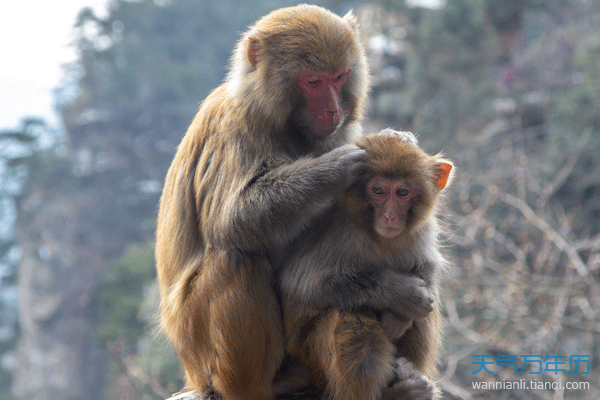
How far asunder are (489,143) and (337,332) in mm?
15536

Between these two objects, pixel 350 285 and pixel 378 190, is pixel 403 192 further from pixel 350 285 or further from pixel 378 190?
pixel 350 285

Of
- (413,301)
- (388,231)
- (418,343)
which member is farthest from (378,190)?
(418,343)

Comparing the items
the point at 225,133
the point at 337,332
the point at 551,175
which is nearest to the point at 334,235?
the point at 337,332

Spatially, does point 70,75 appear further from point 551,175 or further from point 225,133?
point 225,133

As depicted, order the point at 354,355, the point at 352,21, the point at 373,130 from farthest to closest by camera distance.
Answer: the point at 373,130, the point at 352,21, the point at 354,355

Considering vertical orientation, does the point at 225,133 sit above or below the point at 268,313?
above

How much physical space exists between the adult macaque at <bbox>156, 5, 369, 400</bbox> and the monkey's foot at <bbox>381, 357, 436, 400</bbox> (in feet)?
1.83

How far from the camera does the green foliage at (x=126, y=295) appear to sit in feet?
72.5

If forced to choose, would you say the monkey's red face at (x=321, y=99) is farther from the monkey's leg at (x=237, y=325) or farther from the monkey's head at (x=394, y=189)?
the monkey's leg at (x=237, y=325)

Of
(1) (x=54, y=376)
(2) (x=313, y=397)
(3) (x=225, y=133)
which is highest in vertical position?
(3) (x=225, y=133)

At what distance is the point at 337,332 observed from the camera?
2635mm

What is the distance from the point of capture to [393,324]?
274cm

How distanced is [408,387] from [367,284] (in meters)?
0.52

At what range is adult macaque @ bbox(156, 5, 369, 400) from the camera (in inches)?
105
